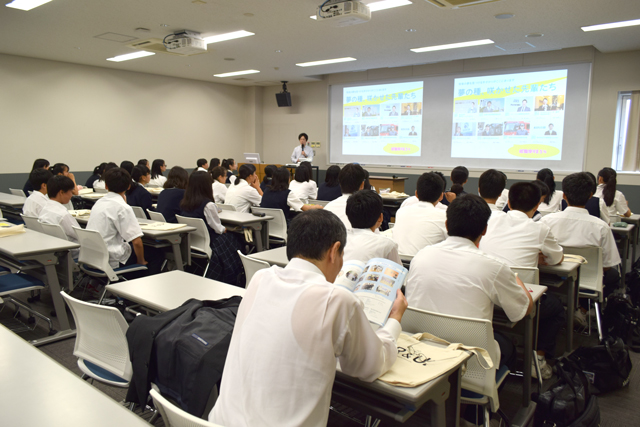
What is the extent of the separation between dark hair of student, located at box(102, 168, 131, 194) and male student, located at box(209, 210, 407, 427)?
2.92 m

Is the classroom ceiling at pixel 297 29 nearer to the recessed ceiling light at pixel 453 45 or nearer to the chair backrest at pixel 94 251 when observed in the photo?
the recessed ceiling light at pixel 453 45

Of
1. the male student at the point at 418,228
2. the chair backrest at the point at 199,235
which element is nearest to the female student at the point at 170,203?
the chair backrest at the point at 199,235

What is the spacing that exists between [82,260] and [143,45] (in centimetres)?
516

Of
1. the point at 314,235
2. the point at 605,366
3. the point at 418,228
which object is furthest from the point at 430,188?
the point at 314,235

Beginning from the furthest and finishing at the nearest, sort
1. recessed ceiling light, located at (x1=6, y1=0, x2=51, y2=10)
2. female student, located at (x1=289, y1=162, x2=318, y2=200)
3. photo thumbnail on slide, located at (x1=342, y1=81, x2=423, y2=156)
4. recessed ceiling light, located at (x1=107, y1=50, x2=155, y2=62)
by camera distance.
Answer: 1. photo thumbnail on slide, located at (x1=342, y1=81, x2=423, y2=156)
2. recessed ceiling light, located at (x1=107, y1=50, x2=155, y2=62)
3. female student, located at (x1=289, y1=162, x2=318, y2=200)
4. recessed ceiling light, located at (x1=6, y1=0, x2=51, y2=10)

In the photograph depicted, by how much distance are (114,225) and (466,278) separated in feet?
9.80

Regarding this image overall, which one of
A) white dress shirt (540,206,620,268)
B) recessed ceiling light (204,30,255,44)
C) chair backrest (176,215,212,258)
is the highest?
recessed ceiling light (204,30,255,44)

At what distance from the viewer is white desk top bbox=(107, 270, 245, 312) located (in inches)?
85.8

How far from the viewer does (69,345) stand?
3.33 metres

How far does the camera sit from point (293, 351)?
119 centimetres

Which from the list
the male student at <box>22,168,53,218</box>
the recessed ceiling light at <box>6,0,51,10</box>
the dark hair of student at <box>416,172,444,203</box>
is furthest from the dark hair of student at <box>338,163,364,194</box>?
the recessed ceiling light at <box>6,0,51,10</box>

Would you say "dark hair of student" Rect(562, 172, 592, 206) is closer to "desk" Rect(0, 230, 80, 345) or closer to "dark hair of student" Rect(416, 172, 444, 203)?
"dark hair of student" Rect(416, 172, 444, 203)

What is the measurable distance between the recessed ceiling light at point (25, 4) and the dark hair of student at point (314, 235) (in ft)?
18.8

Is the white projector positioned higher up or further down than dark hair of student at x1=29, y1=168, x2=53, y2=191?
higher up
